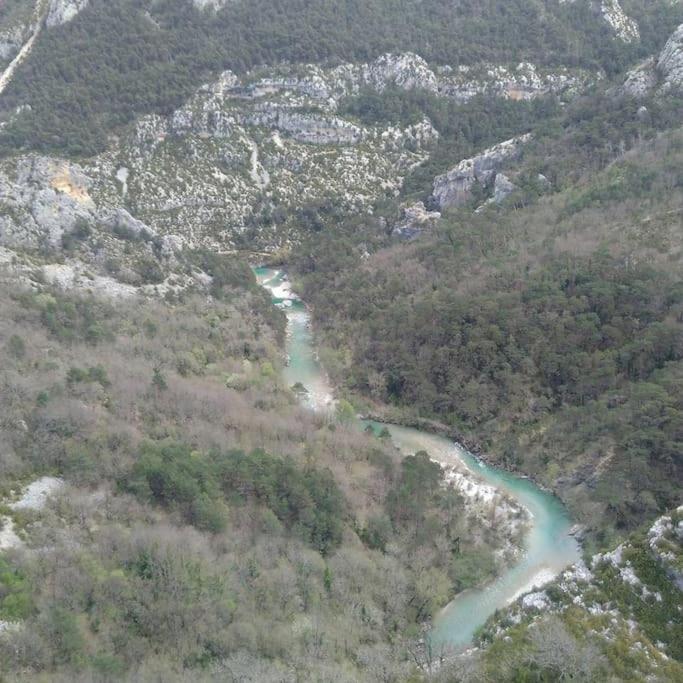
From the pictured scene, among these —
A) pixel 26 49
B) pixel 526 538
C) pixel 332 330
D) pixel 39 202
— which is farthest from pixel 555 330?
pixel 26 49

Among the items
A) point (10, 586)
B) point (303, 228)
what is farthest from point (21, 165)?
point (10, 586)

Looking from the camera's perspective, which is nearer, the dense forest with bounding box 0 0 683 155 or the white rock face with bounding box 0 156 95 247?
the white rock face with bounding box 0 156 95 247

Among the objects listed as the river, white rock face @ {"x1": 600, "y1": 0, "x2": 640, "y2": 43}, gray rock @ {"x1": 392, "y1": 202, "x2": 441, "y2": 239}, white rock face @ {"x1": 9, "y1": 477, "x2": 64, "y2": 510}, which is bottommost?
the river

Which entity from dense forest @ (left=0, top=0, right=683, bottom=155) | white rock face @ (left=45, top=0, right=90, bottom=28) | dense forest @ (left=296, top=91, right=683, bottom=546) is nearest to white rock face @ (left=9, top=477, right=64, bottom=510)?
dense forest @ (left=296, top=91, right=683, bottom=546)

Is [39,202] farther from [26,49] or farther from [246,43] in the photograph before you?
[246,43]

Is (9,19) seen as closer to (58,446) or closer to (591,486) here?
(58,446)

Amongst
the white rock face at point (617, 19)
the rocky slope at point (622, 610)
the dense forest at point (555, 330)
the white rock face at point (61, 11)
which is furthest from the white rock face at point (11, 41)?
the rocky slope at point (622, 610)

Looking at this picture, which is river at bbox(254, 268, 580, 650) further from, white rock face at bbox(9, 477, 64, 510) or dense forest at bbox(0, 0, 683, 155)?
dense forest at bbox(0, 0, 683, 155)
